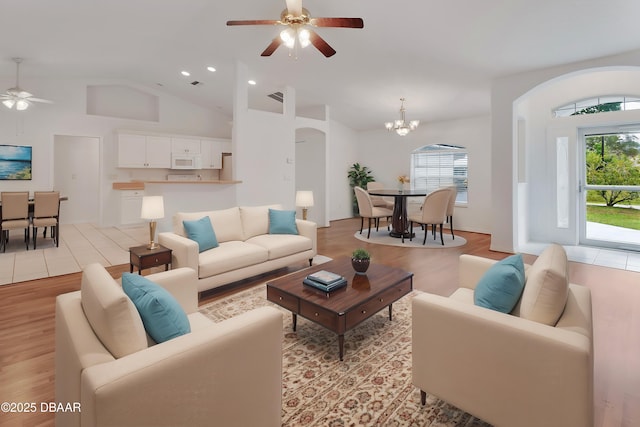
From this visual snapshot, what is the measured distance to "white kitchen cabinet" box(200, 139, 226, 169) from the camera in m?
8.66

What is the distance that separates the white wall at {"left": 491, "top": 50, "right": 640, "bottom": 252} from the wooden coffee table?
3.16 metres

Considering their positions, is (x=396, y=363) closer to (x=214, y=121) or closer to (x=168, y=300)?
(x=168, y=300)

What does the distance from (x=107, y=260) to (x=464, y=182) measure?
712 centimetres

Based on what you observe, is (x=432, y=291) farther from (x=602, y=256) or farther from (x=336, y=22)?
(x=602, y=256)

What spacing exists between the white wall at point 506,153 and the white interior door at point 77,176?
865cm

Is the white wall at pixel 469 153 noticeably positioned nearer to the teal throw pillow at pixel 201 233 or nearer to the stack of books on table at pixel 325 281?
the stack of books on table at pixel 325 281

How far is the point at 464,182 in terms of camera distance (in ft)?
24.5

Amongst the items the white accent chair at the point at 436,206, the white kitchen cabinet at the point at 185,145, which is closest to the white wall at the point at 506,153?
the white accent chair at the point at 436,206

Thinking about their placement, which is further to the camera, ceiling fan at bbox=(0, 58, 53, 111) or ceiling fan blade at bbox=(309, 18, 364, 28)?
ceiling fan at bbox=(0, 58, 53, 111)

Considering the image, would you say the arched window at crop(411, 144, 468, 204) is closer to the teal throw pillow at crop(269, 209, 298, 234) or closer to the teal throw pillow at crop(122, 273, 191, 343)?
the teal throw pillow at crop(269, 209, 298, 234)

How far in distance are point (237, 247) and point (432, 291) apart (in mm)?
2188

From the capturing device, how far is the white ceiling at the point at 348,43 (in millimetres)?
3549

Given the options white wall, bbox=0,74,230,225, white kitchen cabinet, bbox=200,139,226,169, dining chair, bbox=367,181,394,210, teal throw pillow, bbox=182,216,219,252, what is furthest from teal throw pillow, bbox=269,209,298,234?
white wall, bbox=0,74,230,225

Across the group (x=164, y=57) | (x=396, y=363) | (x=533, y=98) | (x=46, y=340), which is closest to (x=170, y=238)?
(x=46, y=340)
